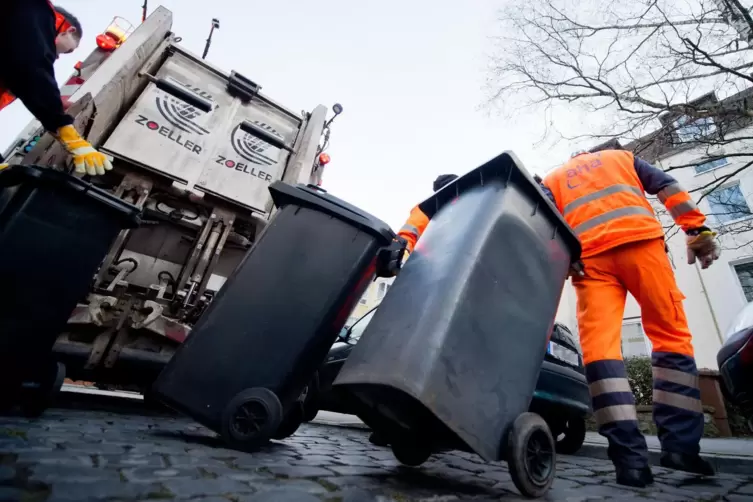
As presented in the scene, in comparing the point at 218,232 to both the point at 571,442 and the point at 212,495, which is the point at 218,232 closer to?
the point at 212,495

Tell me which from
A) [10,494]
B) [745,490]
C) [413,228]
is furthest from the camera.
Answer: [413,228]

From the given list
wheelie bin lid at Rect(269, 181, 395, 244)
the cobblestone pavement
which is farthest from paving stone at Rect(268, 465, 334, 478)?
wheelie bin lid at Rect(269, 181, 395, 244)

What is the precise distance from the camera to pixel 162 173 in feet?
10.9

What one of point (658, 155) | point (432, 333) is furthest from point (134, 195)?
point (658, 155)

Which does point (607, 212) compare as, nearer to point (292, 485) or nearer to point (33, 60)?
point (292, 485)

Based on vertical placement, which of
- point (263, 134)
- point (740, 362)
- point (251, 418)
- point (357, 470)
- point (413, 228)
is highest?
point (263, 134)

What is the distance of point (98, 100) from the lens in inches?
121

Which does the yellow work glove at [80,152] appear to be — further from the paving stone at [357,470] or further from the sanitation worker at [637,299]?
the sanitation worker at [637,299]

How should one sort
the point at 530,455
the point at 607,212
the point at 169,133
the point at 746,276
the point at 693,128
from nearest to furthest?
the point at 530,455, the point at 607,212, the point at 169,133, the point at 693,128, the point at 746,276

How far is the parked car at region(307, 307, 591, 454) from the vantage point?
2.74 meters

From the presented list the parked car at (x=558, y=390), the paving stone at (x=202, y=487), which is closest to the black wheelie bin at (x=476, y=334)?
the paving stone at (x=202, y=487)

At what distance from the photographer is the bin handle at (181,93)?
376cm

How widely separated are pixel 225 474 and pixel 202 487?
7.6 inches

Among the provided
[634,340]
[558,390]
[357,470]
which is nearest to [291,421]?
[357,470]
